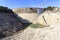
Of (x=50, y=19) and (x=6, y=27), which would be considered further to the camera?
(x=50, y=19)

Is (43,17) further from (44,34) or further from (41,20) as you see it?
(44,34)

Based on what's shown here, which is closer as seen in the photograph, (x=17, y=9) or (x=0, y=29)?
(x=0, y=29)

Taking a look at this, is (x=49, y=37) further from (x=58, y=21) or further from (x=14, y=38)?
(x=58, y=21)

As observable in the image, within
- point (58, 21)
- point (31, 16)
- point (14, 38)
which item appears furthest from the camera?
Answer: point (31, 16)

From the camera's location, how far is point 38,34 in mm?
14156

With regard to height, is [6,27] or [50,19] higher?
[50,19]

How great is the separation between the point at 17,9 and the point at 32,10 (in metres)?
4.77

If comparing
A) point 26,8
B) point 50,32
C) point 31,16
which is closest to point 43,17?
point 31,16

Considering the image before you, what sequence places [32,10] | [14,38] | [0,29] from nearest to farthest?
1. [14,38]
2. [0,29]
3. [32,10]

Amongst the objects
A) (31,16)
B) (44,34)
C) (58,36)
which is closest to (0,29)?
(44,34)

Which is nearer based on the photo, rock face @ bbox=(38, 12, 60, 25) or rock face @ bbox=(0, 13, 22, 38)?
rock face @ bbox=(0, 13, 22, 38)

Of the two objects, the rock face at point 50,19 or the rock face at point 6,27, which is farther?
the rock face at point 50,19

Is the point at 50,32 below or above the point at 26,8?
below

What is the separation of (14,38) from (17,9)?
79.4ft
